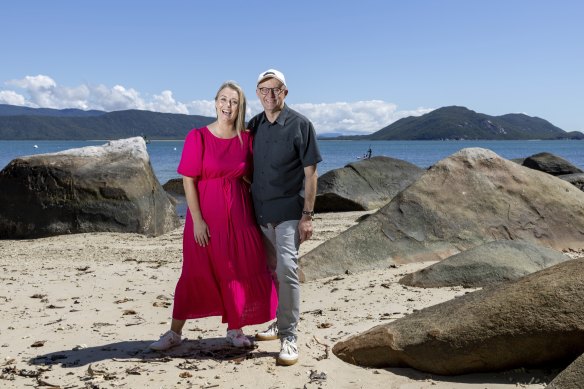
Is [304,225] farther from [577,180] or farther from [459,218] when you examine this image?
[577,180]

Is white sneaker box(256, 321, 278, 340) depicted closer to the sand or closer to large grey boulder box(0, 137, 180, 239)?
the sand

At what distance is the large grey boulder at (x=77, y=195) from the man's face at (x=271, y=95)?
776cm

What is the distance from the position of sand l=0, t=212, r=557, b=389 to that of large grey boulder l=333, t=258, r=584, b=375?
11 centimetres

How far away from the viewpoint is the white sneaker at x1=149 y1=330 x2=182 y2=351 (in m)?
5.34

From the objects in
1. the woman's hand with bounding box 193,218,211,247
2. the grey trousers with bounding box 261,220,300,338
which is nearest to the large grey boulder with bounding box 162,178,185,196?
the woman's hand with bounding box 193,218,211,247

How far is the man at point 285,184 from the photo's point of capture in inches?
192

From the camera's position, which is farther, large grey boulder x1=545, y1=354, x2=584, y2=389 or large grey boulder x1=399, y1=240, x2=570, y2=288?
large grey boulder x1=399, y1=240, x2=570, y2=288

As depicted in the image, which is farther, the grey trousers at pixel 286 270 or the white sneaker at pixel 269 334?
the white sneaker at pixel 269 334

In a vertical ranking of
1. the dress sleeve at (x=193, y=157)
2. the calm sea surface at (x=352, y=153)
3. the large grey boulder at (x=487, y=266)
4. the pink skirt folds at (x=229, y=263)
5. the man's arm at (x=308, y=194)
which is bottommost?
the calm sea surface at (x=352, y=153)

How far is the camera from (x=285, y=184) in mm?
4926

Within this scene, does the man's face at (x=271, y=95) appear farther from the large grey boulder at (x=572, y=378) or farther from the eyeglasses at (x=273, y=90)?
the large grey boulder at (x=572, y=378)

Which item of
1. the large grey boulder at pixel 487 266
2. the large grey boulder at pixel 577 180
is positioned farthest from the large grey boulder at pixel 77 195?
the large grey boulder at pixel 577 180

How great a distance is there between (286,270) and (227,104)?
4.07ft

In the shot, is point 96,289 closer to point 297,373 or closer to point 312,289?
point 312,289
